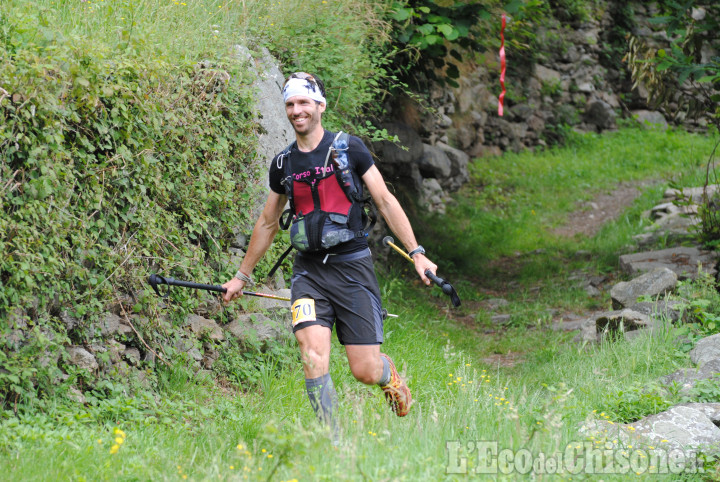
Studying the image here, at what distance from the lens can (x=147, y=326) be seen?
200 inches

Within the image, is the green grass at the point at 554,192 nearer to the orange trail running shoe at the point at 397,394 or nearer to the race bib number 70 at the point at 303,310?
the orange trail running shoe at the point at 397,394

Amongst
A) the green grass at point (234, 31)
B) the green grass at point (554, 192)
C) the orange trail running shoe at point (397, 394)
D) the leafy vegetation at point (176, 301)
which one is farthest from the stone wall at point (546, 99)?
the orange trail running shoe at point (397, 394)

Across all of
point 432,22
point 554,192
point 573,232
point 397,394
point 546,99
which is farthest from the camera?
point 546,99

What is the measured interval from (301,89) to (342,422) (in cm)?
198

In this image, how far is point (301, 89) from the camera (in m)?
4.48

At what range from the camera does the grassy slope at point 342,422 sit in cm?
350

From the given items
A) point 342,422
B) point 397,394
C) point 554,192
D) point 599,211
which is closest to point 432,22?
point 397,394

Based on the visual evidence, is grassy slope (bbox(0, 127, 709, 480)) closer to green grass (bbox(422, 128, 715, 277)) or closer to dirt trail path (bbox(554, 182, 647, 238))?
green grass (bbox(422, 128, 715, 277))

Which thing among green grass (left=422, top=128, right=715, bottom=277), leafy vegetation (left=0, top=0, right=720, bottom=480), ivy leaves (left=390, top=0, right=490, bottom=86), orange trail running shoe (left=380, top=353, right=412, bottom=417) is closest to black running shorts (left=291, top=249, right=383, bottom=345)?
orange trail running shoe (left=380, top=353, right=412, bottom=417)

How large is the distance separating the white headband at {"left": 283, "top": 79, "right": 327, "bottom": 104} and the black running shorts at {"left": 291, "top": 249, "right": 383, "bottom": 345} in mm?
971

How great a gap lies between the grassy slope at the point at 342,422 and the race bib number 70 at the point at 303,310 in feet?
1.94

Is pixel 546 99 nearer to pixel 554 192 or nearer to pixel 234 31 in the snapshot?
pixel 554 192

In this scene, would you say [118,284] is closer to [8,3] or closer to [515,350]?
[8,3]

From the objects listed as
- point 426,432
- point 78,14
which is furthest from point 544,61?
point 426,432
